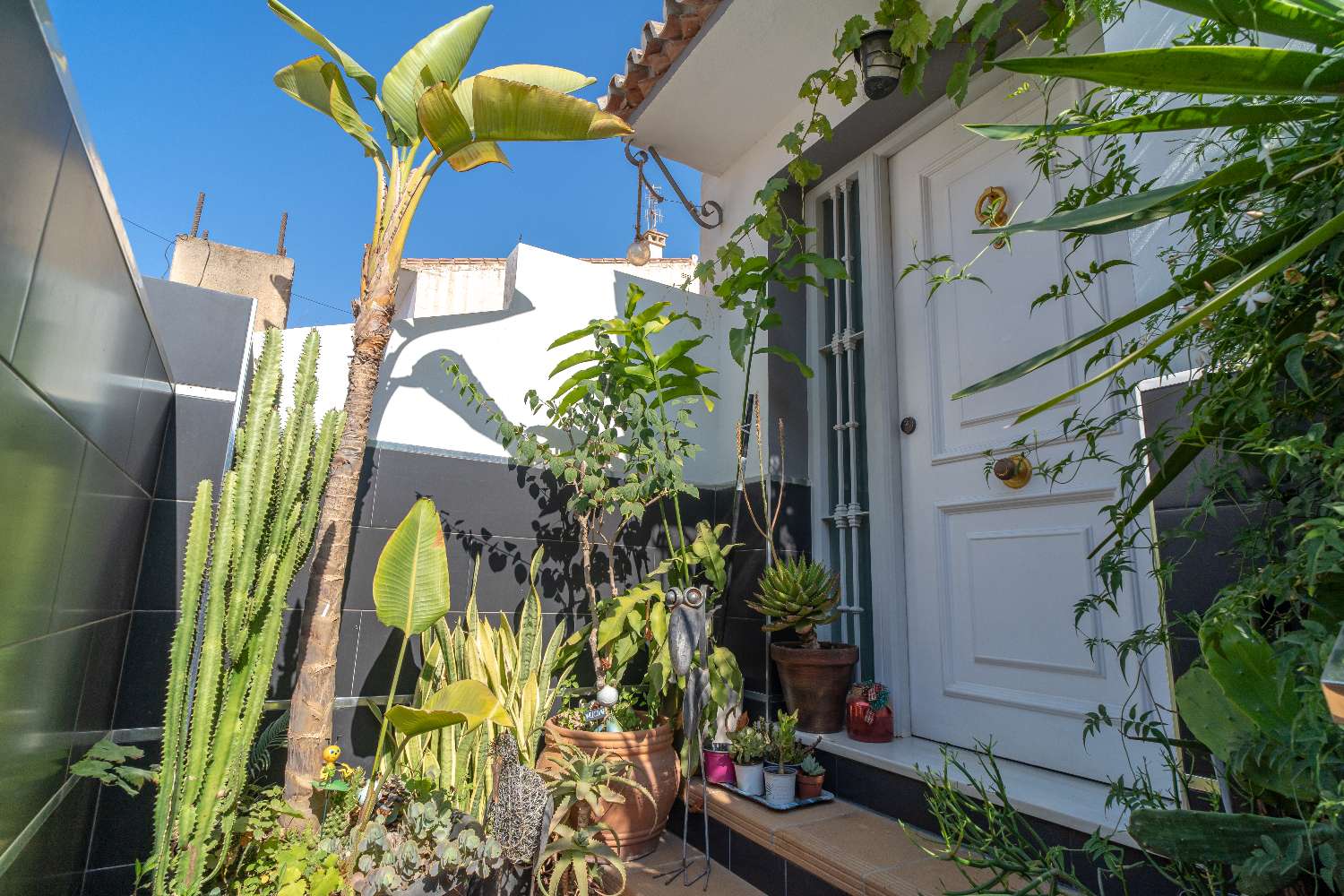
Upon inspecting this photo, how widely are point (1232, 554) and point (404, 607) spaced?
1.96 metres

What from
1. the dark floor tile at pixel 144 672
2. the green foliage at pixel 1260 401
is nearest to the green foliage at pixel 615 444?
the dark floor tile at pixel 144 672

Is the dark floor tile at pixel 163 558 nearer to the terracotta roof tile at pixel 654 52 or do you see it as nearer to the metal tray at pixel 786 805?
the metal tray at pixel 786 805

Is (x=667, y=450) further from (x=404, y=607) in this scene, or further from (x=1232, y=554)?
(x=1232, y=554)

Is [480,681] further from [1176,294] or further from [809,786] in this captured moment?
[1176,294]

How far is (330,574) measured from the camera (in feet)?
6.45

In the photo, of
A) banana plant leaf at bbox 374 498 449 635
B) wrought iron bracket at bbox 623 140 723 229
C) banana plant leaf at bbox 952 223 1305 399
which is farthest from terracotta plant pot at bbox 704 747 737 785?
wrought iron bracket at bbox 623 140 723 229

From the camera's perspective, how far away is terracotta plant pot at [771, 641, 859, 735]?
2572 mm

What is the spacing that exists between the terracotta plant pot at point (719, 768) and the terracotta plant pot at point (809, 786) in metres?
0.27

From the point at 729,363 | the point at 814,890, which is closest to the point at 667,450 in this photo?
the point at 729,363

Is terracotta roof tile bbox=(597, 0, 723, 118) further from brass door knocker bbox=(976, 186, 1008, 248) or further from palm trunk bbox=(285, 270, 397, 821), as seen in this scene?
palm trunk bbox=(285, 270, 397, 821)

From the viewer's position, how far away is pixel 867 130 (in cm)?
301

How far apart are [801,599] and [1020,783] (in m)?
0.87

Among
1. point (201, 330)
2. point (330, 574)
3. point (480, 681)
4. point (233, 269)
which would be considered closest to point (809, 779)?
point (480, 681)

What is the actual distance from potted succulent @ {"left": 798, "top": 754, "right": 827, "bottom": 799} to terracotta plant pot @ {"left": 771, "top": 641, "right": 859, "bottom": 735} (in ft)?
0.92
